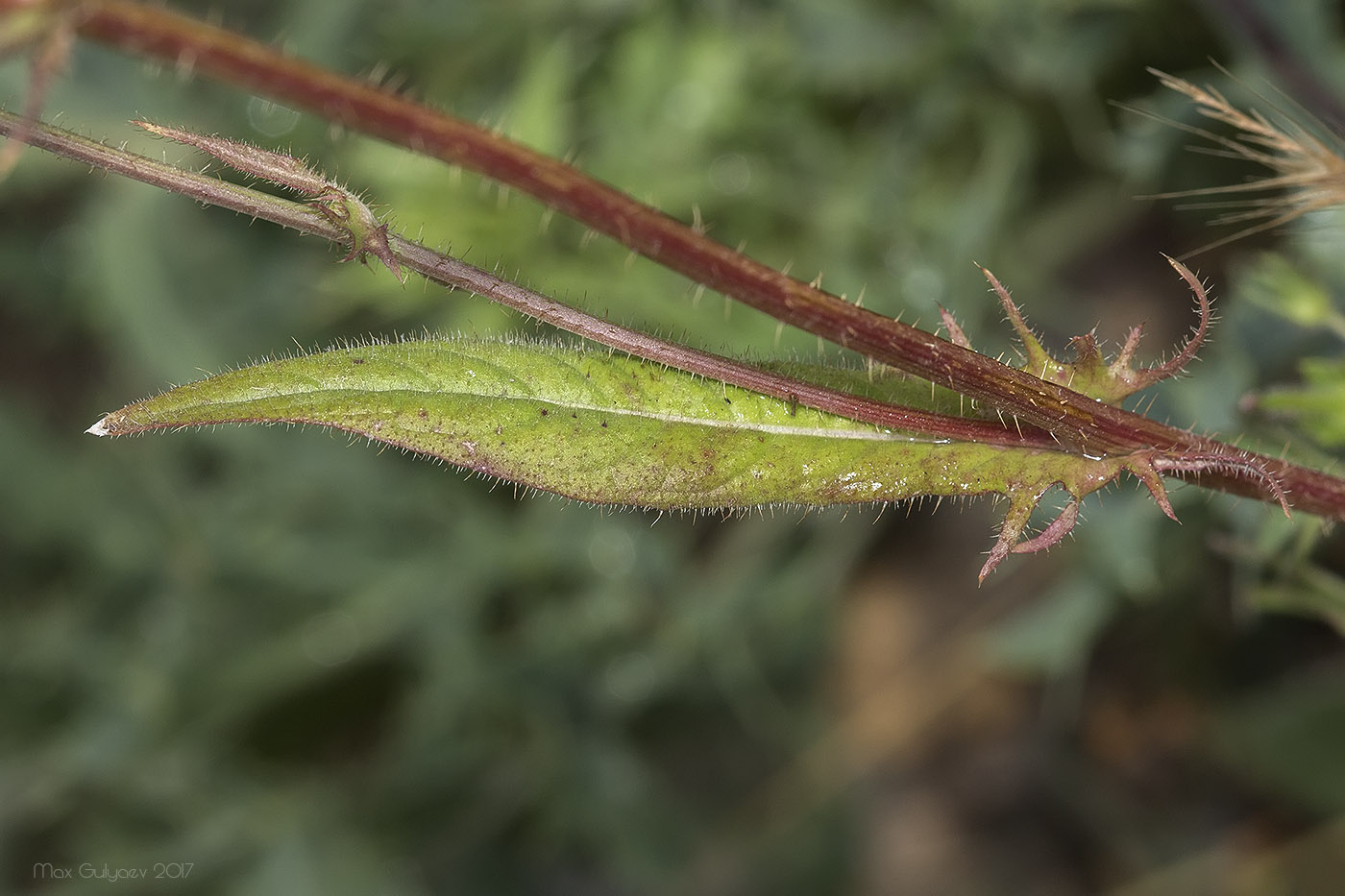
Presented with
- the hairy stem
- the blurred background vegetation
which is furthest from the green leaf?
the blurred background vegetation

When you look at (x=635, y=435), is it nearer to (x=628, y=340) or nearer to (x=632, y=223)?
(x=628, y=340)

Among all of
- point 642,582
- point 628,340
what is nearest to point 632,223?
A: point 628,340

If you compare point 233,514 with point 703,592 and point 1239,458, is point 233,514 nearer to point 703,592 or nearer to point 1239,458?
point 703,592

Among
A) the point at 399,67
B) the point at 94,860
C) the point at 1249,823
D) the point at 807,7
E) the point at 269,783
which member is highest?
the point at 807,7

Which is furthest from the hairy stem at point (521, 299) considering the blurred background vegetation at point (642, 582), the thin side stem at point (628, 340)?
the blurred background vegetation at point (642, 582)

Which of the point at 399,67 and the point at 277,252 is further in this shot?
the point at 277,252

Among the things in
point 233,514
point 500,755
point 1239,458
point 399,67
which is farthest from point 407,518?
point 1239,458

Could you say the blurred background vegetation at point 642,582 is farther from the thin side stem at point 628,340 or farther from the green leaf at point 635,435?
the green leaf at point 635,435
